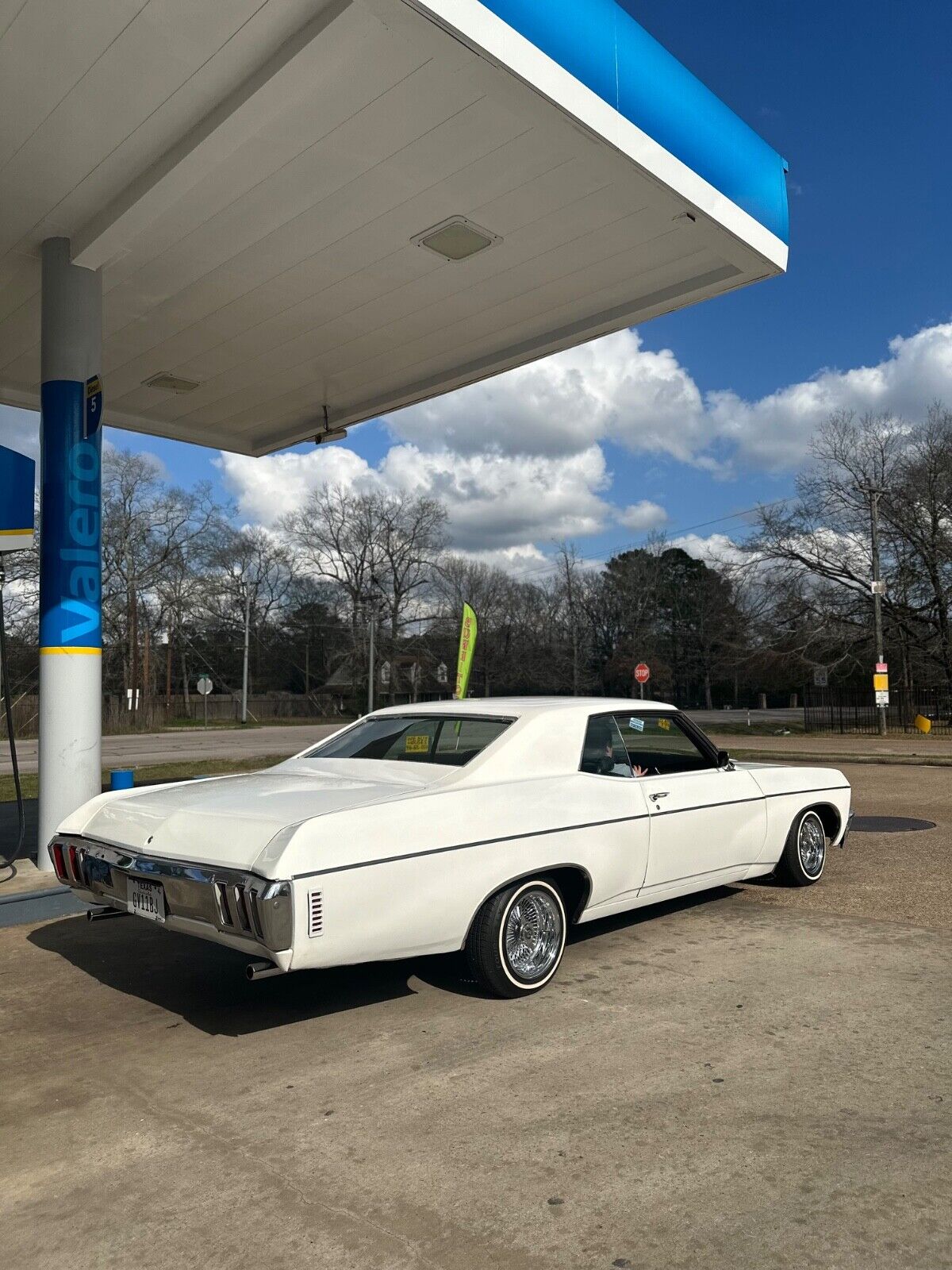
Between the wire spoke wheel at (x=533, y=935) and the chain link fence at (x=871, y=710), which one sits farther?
the chain link fence at (x=871, y=710)

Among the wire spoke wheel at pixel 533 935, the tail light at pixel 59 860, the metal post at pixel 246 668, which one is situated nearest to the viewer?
the wire spoke wheel at pixel 533 935

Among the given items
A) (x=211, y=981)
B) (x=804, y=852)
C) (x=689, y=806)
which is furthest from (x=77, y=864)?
(x=804, y=852)

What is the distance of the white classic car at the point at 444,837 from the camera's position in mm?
4082

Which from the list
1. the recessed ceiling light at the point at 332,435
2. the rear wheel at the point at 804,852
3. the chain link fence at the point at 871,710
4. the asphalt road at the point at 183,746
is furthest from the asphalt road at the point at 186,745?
the rear wheel at the point at 804,852

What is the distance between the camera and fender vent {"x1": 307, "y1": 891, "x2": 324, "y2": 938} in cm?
396

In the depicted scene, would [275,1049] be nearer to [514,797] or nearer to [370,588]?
[514,797]

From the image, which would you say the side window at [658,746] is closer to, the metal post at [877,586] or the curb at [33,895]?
the curb at [33,895]

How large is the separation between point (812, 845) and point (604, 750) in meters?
2.47

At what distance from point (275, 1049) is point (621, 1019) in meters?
1.53

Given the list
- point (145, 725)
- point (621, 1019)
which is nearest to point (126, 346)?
point (621, 1019)

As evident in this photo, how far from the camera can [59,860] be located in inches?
205

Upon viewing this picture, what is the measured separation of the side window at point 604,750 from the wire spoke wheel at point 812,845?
78.7 inches

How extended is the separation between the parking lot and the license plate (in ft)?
1.76

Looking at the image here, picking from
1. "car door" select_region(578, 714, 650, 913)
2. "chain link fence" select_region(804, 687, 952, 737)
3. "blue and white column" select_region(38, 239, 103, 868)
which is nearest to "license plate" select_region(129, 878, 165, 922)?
"car door" select_region(578, 714, 650, 913)
